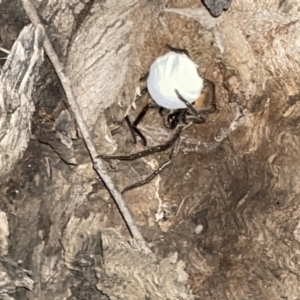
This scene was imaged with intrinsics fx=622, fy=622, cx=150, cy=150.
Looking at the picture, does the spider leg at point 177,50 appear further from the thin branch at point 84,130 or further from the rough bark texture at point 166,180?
the thin branch at point 84,130

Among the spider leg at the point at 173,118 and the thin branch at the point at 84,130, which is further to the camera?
the spider leg at the point at 173,118

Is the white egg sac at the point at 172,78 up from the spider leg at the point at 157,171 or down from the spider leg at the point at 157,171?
up

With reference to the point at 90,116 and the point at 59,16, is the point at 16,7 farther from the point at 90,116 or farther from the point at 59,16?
the point at 90,116

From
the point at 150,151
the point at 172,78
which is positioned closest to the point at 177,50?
the point at 172,78

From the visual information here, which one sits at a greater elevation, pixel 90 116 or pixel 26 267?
pixel 90 116

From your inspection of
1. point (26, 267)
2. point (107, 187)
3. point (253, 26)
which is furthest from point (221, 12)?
point (26, 267)

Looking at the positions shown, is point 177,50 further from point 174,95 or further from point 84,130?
point 84,130

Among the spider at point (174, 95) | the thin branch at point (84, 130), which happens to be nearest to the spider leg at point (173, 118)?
the spider at point (174, 95)

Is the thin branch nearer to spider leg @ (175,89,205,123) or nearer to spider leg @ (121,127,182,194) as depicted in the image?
spider leg @ (121,127,182,194)
